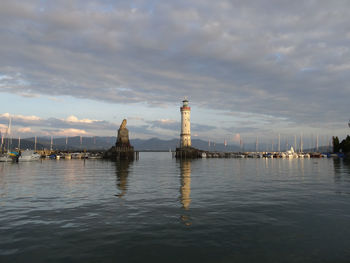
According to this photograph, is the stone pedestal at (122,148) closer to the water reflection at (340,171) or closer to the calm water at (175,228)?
the water reflection at (340,171)

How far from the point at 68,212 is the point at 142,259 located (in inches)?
357

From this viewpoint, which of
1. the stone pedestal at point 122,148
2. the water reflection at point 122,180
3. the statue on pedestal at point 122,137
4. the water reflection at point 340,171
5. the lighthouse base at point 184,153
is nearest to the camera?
the water reflection at point 122,180

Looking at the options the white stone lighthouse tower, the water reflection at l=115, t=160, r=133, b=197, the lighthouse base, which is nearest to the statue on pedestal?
the lighthouse base

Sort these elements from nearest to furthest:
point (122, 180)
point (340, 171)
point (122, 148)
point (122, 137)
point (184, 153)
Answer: point (122, 180) → point (340, 171) → point (122, 148) → point (122, 137) → point (184, 153)

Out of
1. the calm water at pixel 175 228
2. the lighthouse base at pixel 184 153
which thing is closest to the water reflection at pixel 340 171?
the calm water at pixel 175 228

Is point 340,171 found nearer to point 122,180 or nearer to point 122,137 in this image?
point 122,180

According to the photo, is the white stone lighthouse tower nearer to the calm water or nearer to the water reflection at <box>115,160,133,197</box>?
the water reflection at <box>115,160,133,197</box>

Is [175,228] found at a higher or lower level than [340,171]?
lower

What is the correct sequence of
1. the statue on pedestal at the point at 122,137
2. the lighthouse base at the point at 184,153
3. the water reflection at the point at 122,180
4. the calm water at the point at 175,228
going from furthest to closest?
1. the lighthouse base at the point at 184,153
2. the statue on pedestal at the point at 122,137
3. the water reflection at the point at 122,180
4. the calm water at the point at 175,228

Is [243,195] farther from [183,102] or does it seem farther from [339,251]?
[183,102]

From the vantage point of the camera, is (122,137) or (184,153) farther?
(184,153)

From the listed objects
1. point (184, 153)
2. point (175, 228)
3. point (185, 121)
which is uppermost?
point (185, 121)

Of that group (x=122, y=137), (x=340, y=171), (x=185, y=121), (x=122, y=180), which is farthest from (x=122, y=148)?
(x=340, y=171)

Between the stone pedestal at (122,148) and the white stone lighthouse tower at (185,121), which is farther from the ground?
the white stone lighthouse tower at (185,121)
